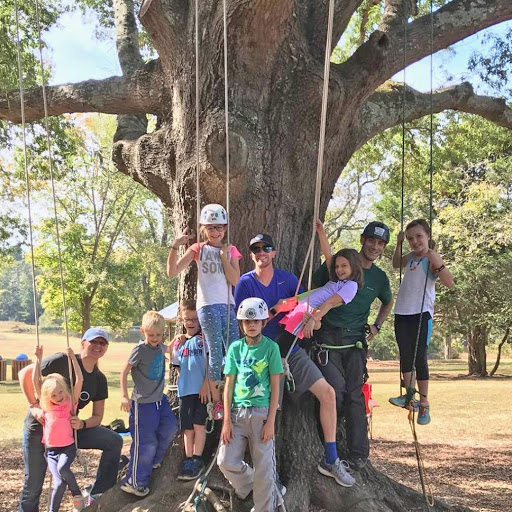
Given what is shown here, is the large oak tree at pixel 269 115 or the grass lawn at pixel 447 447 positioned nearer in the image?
the large oak tree at pixel 269 115

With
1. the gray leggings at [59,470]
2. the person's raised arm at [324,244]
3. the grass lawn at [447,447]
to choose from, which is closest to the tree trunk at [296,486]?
the gray leggings at [59,470]

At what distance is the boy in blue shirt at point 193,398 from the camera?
4.47 m

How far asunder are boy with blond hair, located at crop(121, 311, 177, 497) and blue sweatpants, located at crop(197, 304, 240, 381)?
0.46 meters

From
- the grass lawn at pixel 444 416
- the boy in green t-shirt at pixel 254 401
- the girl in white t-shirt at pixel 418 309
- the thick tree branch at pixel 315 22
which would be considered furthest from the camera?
the grass lawn at pixel 444 416

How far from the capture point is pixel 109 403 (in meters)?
16.0

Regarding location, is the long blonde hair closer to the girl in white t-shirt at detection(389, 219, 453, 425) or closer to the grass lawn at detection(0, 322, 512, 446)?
the girl in white t-shirt at detection(389, 219, 453, 425)

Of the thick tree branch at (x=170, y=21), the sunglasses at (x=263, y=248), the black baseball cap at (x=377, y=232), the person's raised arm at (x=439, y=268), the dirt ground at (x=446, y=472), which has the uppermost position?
the thick tree branch at (x=170, y=21)

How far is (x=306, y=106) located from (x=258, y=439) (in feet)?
8.56

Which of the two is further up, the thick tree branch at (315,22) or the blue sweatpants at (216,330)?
the thick tree branch at (315,22)

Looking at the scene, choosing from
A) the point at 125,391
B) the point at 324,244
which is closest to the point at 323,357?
the point at 324,244

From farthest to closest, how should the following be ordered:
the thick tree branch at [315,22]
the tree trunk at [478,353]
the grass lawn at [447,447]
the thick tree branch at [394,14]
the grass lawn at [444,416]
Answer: the tree trunk at [478,353] → the grass lawn at [444,416] → the grass lawn at [447,447] → the thick tree branch at [394,14] → the thick tree branch at [315,22]

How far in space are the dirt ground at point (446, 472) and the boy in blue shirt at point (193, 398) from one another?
1.79 m

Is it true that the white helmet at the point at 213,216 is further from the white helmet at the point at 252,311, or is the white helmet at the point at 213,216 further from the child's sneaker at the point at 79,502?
the child's sneaker at the point at 79,502

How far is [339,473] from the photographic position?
4484 mm
